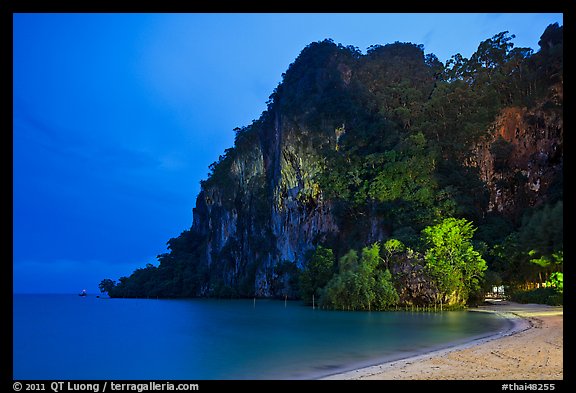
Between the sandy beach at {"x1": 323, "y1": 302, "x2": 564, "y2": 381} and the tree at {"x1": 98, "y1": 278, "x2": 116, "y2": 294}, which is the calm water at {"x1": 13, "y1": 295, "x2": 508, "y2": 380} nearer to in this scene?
the sandy beach at {"x1": 323, "y1": 302, "x2": 564, "y2": 381}

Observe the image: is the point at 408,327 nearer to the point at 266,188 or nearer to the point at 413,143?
the point at 413,143

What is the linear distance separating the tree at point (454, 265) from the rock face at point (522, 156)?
9.86 meters

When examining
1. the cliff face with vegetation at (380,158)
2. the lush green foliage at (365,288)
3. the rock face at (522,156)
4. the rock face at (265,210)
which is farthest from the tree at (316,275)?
the rock face at (522,156)

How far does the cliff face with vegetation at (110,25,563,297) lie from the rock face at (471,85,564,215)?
83 millimetres

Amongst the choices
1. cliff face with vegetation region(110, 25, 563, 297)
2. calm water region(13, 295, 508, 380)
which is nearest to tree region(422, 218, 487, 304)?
cliff face with vegetation region(110, 25, 563, 297)

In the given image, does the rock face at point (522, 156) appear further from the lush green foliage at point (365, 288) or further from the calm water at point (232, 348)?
the calm water at point (232, 348)

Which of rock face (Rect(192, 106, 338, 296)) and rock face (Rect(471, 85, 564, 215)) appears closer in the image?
rock face (Rect(471, 85, 564, 215))

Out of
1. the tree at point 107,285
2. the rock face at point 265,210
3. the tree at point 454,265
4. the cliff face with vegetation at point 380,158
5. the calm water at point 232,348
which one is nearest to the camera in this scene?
the calm water at point 232,348

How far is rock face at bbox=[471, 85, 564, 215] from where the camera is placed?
32.6 m

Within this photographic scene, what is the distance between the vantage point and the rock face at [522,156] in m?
32.6

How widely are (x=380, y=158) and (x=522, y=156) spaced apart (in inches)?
414

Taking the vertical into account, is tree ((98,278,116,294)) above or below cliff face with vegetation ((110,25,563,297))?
below

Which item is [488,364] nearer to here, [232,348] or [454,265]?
[232,348]
